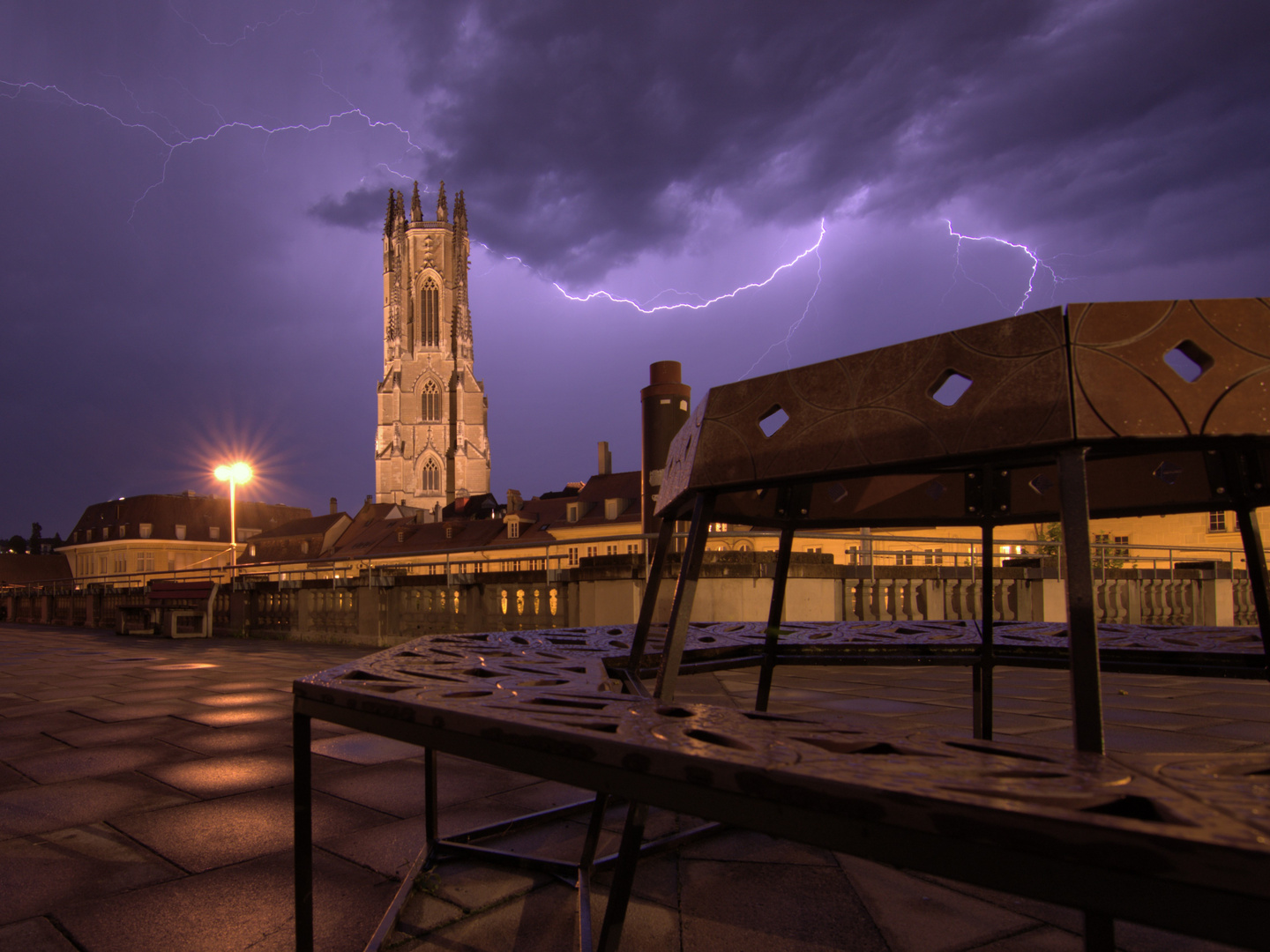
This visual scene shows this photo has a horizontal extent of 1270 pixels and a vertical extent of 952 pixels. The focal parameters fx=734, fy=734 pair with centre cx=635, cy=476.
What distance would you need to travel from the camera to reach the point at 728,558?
8211 mm

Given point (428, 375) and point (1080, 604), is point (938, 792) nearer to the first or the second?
point (1080, 604)

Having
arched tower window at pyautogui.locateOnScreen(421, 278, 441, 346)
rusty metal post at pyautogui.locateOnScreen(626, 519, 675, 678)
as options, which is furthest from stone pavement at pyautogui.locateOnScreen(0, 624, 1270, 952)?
arched tower window at pyautogui.locateOnScreen(421, 278, 441, 346)

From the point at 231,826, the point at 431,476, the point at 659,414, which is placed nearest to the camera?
the point at 231,826

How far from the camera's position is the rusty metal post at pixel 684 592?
4.74 ft

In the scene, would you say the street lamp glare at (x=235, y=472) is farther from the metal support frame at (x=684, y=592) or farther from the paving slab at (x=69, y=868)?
the metal support frame at (x=684, y=592)

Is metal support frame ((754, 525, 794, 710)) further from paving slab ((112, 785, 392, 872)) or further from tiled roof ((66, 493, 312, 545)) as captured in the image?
tiled roof ((66, 493, 312, 545))

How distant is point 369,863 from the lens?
2287 millimetres

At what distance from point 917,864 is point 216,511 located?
273 feet

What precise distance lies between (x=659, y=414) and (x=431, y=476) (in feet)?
261

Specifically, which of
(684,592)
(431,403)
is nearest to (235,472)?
(684,592)

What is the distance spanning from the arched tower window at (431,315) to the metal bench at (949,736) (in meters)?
90.1

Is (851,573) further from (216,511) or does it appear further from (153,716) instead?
(216,511)

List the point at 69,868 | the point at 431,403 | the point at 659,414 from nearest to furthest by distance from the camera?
the point at 69,868, the point at 659,414, the point at 431,403

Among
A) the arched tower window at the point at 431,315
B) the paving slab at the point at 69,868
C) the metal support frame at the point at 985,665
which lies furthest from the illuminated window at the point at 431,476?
the metal support frame at the point at 985,665
